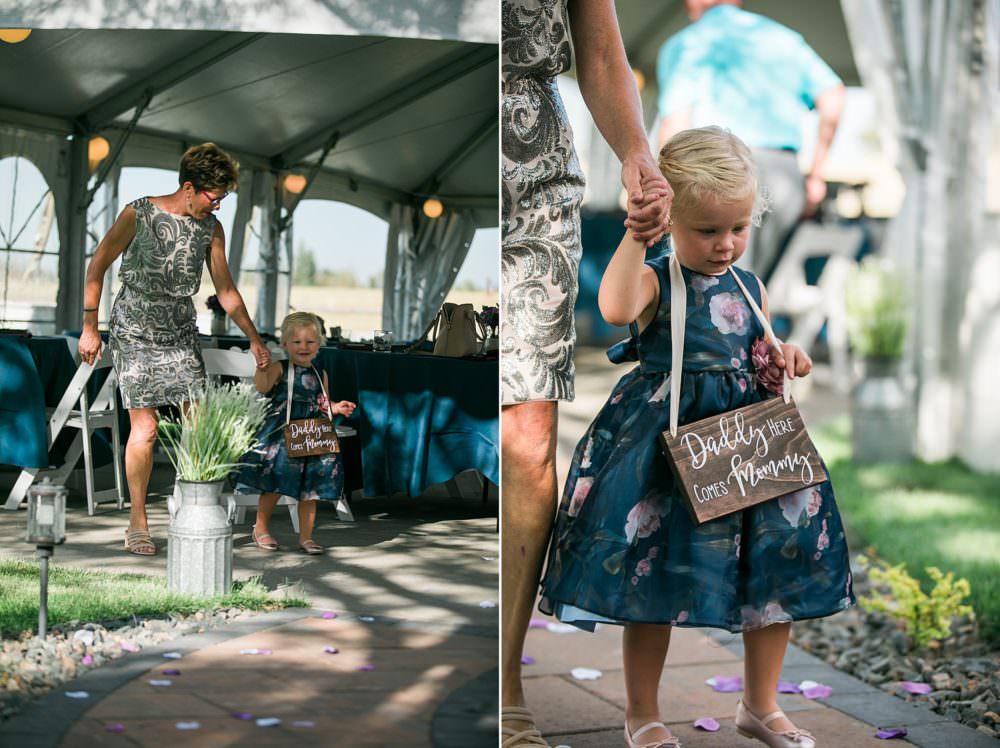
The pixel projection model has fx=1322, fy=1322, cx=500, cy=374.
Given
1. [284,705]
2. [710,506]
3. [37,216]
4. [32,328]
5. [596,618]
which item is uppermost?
[37,216]

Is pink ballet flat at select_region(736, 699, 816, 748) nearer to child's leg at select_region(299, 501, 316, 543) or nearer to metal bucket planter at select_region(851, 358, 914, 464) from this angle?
child's leg at select_region(299, 501, 316, 543)

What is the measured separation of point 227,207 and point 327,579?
0.73 m

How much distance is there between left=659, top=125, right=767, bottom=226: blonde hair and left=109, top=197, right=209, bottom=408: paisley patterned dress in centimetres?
87

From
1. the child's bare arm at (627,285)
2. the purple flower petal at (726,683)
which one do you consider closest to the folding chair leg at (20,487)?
the child's bare arm at (627,285)

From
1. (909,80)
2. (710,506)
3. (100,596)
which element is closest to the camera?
(710,506)

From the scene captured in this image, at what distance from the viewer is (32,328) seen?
7.98 feet

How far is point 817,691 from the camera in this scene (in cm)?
328

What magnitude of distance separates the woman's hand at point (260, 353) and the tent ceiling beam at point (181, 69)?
482 mm

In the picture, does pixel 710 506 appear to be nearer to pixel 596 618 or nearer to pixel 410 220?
pixel 596 618

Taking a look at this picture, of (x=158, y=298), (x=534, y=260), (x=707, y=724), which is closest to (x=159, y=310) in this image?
(x=158, y=298)

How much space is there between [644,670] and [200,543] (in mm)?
886

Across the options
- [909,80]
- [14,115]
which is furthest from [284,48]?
[909,80]

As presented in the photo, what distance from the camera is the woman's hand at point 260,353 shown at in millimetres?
2488

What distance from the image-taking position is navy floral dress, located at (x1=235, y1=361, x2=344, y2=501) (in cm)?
252
